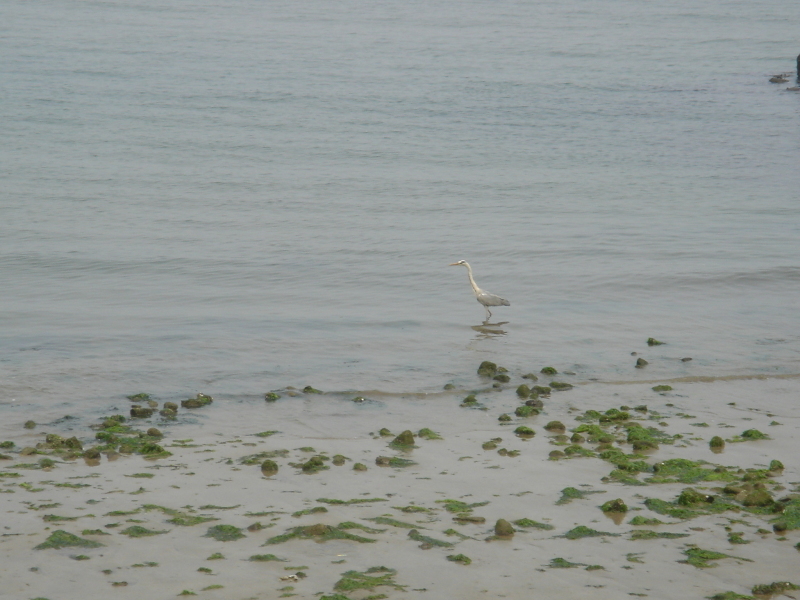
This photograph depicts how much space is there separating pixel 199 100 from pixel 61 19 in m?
22.4

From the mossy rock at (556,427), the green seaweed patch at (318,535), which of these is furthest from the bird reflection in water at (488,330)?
the green seaweed patch at (318,535)

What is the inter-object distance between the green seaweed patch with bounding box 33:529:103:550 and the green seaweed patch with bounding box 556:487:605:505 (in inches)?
167

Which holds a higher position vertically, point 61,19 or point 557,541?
point 61,19

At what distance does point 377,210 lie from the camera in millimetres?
24781

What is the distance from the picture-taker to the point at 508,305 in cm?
1692

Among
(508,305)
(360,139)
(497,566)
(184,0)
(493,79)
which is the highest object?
(184,0)

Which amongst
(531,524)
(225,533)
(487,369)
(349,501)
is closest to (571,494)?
(531,524)

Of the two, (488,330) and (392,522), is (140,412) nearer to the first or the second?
(392,522)

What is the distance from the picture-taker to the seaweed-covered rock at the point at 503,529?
7602 mm

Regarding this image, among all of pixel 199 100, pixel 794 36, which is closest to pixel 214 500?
pixel 199 100

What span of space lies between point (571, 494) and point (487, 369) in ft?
15.0

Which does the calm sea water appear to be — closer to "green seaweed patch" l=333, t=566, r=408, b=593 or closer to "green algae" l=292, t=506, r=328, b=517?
"green algae" l=292, t=506, r=328, b=517

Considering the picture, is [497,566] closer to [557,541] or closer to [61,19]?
[557,541]

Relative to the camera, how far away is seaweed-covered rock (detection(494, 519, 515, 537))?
24.9 feet
